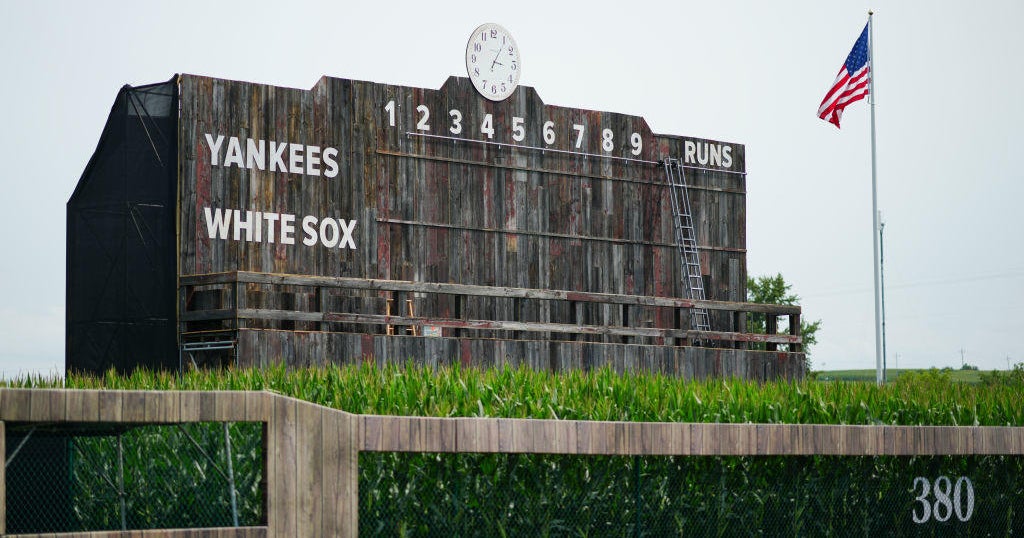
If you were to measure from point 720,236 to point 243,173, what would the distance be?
39.7 feet

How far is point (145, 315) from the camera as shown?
76.5 ft

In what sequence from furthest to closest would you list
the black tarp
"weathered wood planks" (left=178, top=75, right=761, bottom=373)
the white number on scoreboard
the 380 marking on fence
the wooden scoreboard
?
the white number on scoreboard
"weathered wood planks" (left=178, top=75, right=761, bottom=373)
the black tarp
the wooden scoreboard
the 380 marking on fence

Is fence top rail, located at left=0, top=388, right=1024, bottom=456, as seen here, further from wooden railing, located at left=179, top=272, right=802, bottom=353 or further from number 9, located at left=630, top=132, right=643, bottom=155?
number 9, located at left=630, top=132, right=643, bottom=155

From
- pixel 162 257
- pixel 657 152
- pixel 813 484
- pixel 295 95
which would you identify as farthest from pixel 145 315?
pixel 813 484

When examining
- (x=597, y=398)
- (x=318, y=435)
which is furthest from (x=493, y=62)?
(x=318, y=435)

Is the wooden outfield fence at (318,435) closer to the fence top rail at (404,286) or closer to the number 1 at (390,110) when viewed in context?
the fence top rail at (404,286)

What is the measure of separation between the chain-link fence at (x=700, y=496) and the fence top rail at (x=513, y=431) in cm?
68

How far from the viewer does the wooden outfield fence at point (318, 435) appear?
8.68m

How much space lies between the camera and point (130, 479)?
1514 centimetres

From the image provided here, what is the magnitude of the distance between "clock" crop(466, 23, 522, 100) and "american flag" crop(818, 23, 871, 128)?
836 centimetres

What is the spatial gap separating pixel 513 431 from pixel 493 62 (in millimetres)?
18106

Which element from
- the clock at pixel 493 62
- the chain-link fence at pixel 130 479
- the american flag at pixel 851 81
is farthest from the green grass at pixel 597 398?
the american flag at pixel 851 81

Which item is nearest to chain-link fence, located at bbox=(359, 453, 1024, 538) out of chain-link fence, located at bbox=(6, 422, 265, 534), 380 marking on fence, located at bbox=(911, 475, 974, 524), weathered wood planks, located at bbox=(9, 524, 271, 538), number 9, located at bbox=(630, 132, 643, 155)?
380 marking on fence, located at bbox=(911, 475, 974, 524)

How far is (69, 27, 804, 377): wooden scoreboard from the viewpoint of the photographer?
23125 mm
